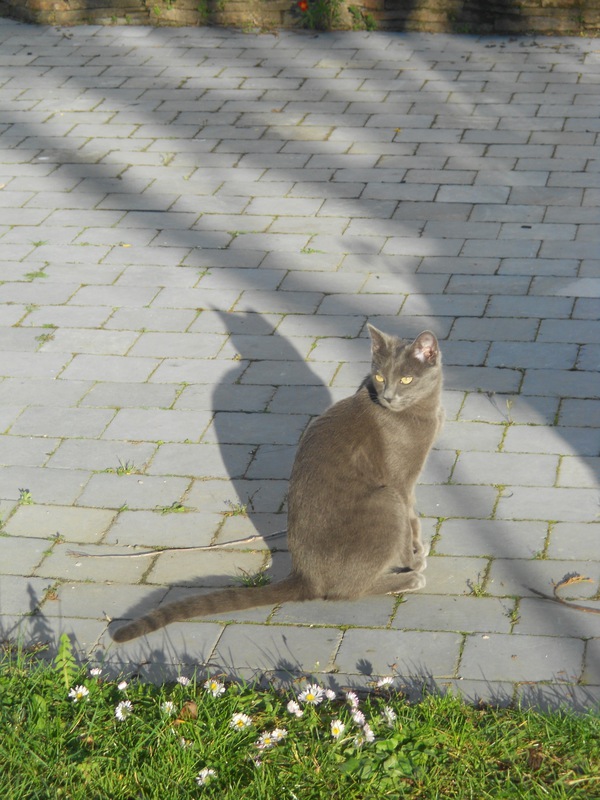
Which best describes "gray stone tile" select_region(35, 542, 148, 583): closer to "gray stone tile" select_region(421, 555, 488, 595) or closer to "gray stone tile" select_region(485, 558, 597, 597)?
"gray stone tile" select_region(421, 555, 488, 595)

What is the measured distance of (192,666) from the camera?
165 inches

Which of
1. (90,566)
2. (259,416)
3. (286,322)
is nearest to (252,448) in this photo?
(259,416)

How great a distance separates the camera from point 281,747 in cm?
366

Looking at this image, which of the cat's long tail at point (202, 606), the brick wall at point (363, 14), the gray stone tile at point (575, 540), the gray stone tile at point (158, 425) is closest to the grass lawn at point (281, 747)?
the cat's long tail at point (202, 606)

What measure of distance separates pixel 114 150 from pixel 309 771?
6701 mm

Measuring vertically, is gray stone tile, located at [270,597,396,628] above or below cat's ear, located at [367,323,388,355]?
below

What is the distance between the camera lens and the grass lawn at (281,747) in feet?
11.5

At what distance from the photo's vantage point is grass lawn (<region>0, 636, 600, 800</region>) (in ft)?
11.5

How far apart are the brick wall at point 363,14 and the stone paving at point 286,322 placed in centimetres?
23

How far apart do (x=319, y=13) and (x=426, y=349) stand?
7702 millimetres

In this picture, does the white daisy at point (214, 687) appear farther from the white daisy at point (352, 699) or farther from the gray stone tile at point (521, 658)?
the gray stone tile at point (521, 658)

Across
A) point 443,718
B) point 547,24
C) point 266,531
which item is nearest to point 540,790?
point 443,718

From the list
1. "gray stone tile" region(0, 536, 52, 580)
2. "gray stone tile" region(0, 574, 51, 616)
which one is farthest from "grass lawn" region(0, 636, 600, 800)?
"gray stone tile" region(0, 536, 52, 580)

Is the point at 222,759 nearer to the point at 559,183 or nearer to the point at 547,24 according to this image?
the point at 559,183
